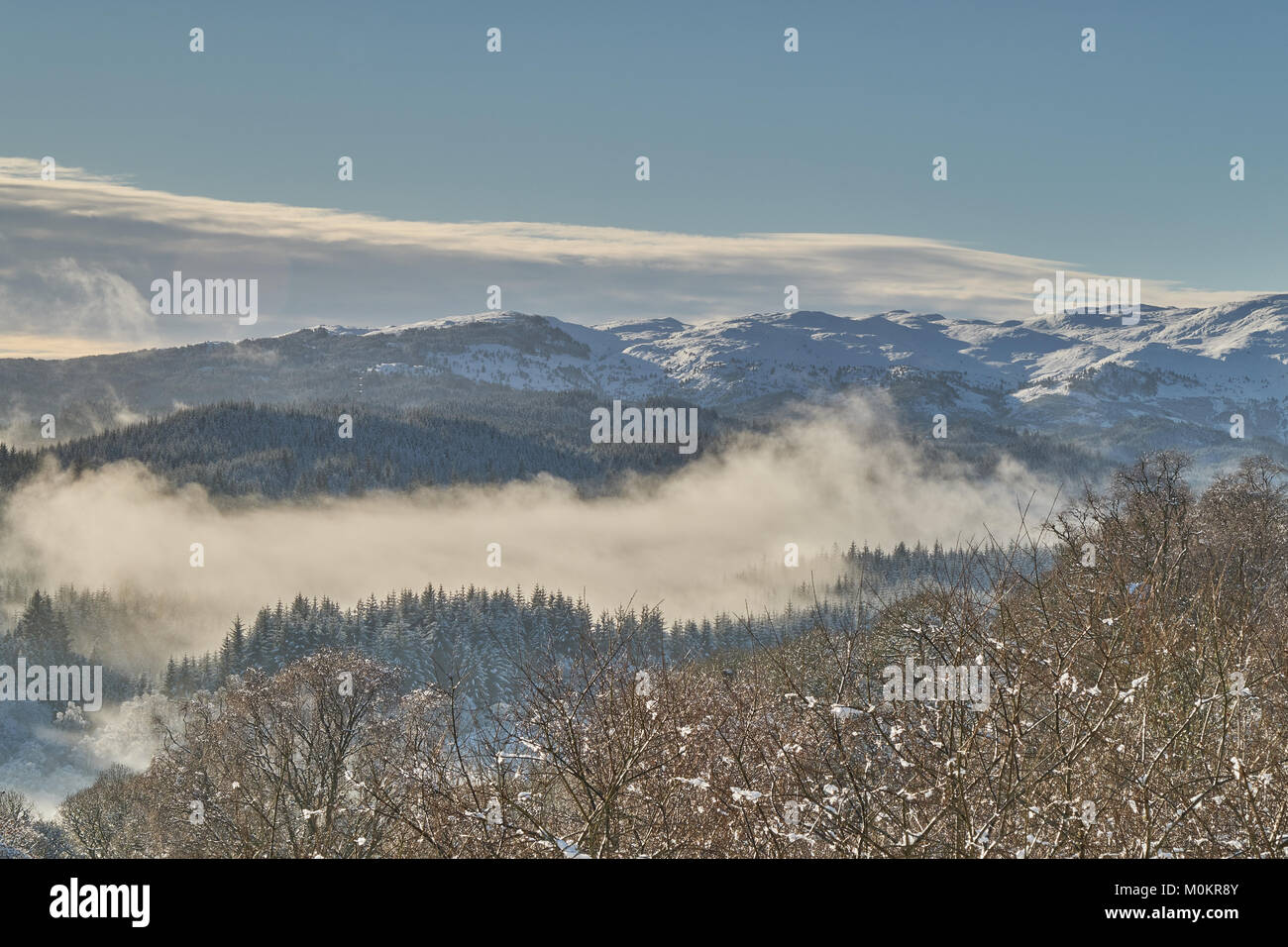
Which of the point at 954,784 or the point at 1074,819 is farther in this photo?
the point at 954,784

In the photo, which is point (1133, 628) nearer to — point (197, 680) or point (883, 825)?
point (883, 825)

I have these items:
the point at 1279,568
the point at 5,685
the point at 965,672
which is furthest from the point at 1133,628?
the point at 5,685

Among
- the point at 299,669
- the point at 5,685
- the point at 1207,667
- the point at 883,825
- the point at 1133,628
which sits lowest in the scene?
the point at 5,685

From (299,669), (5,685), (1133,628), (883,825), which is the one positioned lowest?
(5,685)
